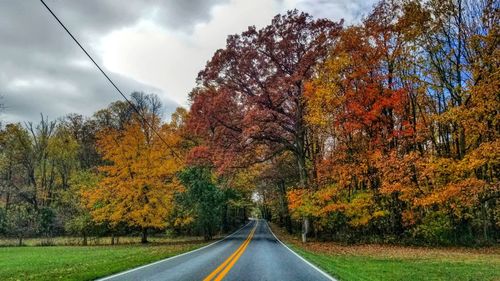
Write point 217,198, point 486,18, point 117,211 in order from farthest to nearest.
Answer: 1. point 217,198
2. point 117,211
3. point 486,18

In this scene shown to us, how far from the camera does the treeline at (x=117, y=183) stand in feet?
99.9

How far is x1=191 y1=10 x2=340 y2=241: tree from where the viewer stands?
1117 inches

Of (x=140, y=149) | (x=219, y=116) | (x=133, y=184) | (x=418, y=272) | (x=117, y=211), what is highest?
(x=219, y=116)

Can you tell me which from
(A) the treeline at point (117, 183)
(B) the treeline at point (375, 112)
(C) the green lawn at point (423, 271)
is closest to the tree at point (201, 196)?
(A) the treeline at point (117, 183)

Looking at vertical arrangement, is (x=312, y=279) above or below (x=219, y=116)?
below

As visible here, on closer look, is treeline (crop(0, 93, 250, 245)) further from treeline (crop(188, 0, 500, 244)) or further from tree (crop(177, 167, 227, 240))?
treeline (crop(188, 0, 500, 244))

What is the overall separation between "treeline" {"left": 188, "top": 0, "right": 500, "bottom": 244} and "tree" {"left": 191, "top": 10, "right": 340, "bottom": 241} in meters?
0.08

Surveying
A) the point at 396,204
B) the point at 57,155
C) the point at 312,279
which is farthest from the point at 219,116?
the point at 57,155

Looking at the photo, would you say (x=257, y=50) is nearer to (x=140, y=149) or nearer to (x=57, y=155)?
(x=140, y=149)

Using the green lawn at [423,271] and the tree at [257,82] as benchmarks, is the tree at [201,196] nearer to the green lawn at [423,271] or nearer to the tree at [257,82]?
the tree at [257,82]

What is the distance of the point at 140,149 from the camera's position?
31438mm

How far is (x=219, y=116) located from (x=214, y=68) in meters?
3.62

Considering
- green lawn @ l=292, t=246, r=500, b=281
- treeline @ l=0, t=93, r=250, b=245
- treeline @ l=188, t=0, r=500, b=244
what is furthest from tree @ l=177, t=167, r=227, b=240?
green lawn @ l=292, t=246, r=500, b=281

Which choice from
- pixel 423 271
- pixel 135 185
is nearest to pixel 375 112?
pixel 423 271
